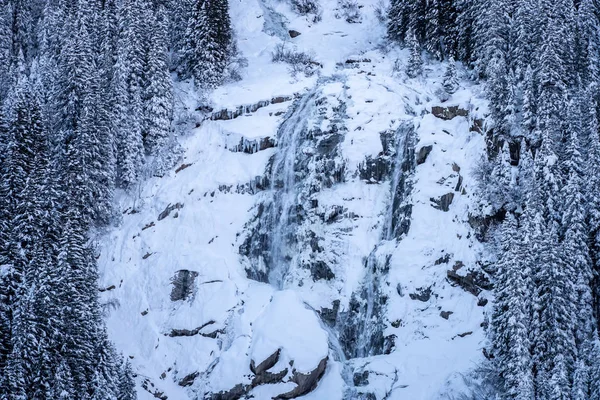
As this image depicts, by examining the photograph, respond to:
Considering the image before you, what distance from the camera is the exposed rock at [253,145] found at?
47.2 m

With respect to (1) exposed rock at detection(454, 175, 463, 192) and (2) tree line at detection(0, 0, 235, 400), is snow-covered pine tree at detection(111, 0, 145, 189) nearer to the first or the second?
(2) tree line at detection(0, 0, 235, 400)

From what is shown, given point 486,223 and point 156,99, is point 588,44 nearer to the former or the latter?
point 486,223

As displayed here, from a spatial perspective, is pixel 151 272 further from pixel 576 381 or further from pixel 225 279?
pixel 576 381

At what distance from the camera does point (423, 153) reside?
4266 centimetres

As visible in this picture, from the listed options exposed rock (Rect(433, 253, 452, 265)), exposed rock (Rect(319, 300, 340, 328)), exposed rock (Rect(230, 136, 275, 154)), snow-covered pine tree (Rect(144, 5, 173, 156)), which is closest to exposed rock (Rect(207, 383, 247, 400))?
exposed rock (Rect(319, 300, 340, 328))

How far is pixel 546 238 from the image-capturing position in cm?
3241

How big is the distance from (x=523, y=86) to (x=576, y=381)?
61.0ft

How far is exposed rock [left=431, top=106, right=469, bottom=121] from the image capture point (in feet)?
145

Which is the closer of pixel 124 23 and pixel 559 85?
pixel 559 85

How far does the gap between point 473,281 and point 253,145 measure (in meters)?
18.5

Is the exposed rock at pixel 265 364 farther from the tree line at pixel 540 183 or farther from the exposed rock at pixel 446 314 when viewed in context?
the tree line at pixel 540 183

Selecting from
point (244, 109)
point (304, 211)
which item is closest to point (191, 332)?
point (304, 211)

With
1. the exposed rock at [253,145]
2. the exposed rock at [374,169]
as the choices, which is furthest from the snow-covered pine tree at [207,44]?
the exposed rock at [374,169]

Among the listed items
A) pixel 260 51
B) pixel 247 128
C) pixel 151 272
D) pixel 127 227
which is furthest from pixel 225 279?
pixel 260 51
